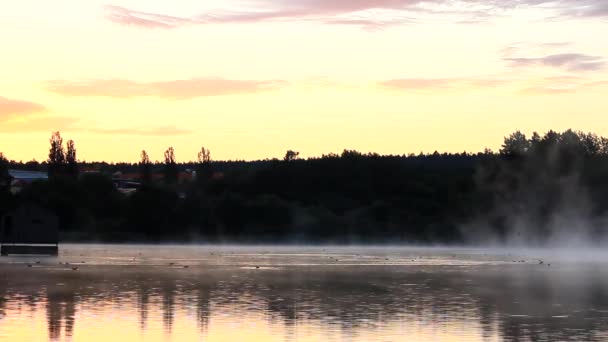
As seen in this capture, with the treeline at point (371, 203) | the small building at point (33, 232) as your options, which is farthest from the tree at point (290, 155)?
the small building at point (33, 232)

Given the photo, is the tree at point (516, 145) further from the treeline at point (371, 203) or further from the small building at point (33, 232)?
the small building at point (33, 232)

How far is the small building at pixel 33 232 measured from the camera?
294 feet

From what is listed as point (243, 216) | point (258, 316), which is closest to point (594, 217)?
point (243, 216)

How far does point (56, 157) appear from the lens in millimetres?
182375

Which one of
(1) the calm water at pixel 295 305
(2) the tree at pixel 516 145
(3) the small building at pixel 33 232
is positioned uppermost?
(2) the tree at pixel 516 145

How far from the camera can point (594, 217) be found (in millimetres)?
141875

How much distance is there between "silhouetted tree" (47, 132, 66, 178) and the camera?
595ft

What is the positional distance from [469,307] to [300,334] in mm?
10543

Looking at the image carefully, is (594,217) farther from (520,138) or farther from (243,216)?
(243,216)

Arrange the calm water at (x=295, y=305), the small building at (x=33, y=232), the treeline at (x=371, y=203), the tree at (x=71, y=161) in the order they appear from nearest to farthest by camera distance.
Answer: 1. the calm water at (x=295, y=305)
2. the small building at (x=33, y=232)
3. the treeline at (x=371, y=203)
4. the tree at (x=71, y=161)

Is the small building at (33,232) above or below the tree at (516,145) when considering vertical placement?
below

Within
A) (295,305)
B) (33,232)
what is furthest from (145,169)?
(295,305)

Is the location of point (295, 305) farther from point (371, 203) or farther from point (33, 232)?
point (371, 203)

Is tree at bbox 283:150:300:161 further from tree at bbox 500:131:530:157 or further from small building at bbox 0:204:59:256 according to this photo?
small building at bbox 0:204:59:256
